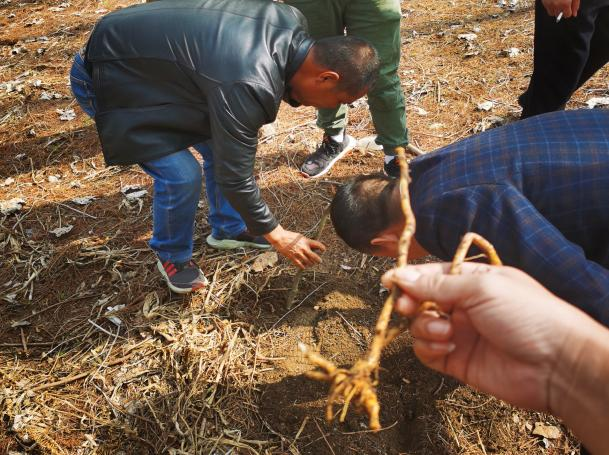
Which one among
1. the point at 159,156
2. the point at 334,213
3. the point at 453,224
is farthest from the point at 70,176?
the point at 453,224

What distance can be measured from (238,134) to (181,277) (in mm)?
1261

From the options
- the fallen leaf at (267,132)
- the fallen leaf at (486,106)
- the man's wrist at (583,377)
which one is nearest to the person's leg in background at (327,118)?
the fallen leaf at (267,132)

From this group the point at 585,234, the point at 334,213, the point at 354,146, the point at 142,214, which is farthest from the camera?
the point at 354,146

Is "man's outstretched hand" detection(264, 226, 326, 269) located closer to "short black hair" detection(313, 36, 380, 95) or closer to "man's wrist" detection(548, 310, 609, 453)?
"short black hair" detection(313, 36, 380, 95)

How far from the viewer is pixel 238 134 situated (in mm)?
2188

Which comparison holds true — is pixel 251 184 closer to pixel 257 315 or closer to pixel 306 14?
pixel 257 315

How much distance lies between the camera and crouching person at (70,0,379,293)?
7.22 feet

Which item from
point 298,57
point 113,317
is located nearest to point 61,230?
point 113,317

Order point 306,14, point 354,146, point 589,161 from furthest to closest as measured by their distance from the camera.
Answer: point 354,146 → point 306,14 → point 589,161

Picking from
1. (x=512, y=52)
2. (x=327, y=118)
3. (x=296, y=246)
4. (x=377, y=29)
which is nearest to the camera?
(x=296, y=246)

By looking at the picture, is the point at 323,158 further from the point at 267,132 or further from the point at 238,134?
the point at 238,134

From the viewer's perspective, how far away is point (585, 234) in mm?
1821

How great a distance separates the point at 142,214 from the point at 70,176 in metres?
1.09

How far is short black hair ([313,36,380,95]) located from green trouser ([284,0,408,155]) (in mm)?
855
